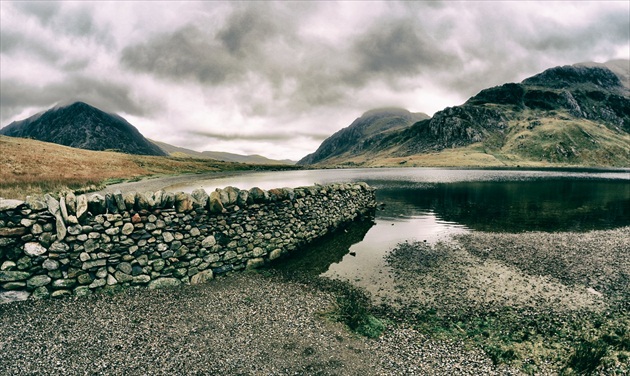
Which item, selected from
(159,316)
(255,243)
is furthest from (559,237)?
(159,316)

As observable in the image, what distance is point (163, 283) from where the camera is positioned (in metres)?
12.8

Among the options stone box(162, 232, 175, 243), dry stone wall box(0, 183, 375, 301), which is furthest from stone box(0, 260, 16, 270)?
stone box(162, 232, 175, 243)

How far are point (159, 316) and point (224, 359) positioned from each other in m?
3.55

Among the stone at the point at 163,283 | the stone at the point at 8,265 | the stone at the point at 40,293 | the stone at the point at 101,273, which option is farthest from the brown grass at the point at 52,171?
the stone at the point at 163,283

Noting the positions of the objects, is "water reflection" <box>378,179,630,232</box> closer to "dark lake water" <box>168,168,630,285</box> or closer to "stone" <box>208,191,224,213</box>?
"dark lake water" <box>168,168,630,285</box>

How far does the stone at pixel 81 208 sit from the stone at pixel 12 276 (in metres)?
2.54

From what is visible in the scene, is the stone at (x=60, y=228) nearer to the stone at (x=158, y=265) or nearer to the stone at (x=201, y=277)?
the stone at (x=158, y=265)

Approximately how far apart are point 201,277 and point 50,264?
5.52m

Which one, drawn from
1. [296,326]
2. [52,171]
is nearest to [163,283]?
[296,326]

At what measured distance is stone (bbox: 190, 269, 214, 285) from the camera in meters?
13.5

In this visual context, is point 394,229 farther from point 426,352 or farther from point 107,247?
point 107,247

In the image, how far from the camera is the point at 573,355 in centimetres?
836

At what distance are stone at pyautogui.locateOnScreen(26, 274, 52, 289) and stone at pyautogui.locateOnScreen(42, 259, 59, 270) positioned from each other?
1.12 feet

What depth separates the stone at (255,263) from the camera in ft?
51.2
